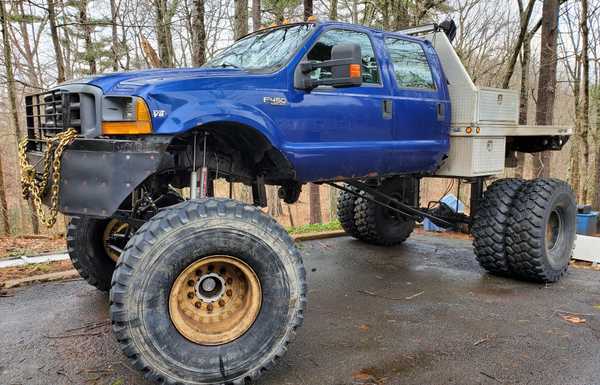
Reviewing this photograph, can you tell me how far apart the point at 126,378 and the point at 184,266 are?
2.87ft

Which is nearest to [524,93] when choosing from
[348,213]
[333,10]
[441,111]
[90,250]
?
[333,10]

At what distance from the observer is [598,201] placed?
1164 centimetres

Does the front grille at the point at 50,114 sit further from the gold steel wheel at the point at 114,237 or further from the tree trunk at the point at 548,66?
the tree trunk at the point at 548,66

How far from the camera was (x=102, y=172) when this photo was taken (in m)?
2.94

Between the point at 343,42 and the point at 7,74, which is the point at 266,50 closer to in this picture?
the point at 343,42

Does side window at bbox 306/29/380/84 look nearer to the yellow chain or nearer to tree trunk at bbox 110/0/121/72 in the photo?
the yellow chain

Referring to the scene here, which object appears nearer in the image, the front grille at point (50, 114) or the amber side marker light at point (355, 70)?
the front grille at point (50, 114)

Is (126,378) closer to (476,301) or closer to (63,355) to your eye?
(63,355)

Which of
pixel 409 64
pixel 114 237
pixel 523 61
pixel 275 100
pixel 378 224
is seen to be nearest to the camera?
pixel 275 100

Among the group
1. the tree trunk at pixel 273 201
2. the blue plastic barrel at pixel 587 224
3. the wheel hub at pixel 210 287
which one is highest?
the wheel hub at pixel 210 287

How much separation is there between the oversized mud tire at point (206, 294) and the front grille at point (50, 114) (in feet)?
3.36

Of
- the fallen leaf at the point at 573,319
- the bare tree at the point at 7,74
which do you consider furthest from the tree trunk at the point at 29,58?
the fallen leaf at the point at 573,319

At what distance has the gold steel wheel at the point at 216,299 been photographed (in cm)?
290

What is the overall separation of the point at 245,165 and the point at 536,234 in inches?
128
